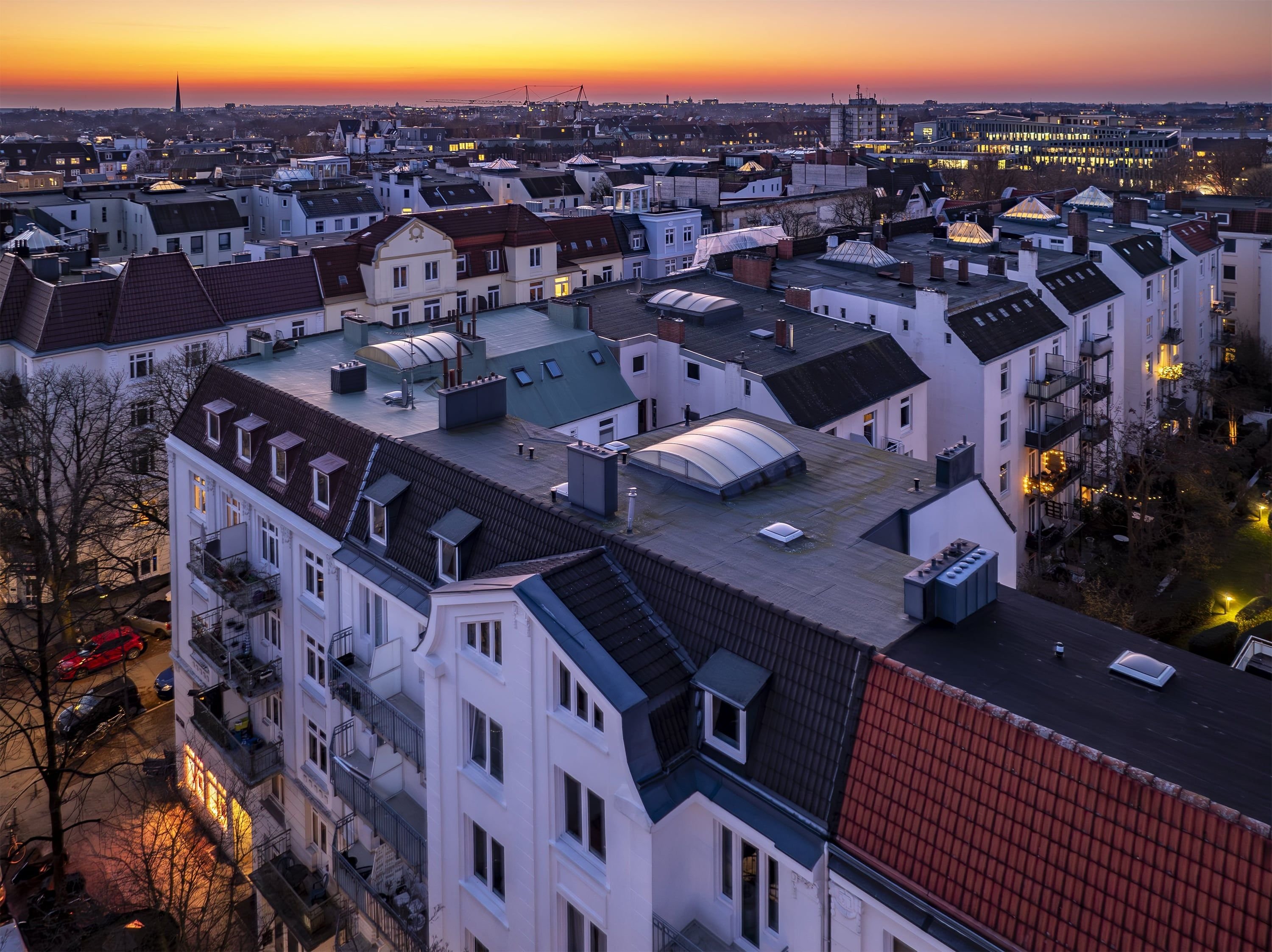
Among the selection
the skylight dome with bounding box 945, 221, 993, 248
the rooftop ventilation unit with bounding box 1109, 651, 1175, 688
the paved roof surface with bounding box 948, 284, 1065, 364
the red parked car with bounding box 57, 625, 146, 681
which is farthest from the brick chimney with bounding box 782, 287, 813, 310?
the red parked car with bounding box 57, 625, 146, 681

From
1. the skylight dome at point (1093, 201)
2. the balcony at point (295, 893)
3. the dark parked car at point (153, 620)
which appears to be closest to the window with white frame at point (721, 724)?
the balcony at point (295, 893)

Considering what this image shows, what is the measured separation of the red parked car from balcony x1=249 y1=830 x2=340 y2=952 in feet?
49.1

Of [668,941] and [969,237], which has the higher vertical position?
[969,237]

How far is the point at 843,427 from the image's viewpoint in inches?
1486

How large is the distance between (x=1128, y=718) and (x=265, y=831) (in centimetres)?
2543

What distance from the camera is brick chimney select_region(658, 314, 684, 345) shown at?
39906 millimetres

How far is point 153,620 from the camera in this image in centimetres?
4684

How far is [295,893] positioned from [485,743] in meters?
12.6

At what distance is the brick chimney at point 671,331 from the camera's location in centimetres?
3991

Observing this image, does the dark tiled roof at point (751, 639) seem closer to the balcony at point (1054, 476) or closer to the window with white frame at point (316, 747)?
the window with white frame at point (316, 747)

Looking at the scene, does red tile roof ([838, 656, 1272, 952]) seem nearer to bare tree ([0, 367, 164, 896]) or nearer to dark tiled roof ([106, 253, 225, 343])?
bare tree ([0, 367, 164, 896])

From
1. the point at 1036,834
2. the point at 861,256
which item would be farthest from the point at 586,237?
the point at 1036,834

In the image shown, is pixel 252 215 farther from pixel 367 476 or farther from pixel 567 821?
pixel 567 821

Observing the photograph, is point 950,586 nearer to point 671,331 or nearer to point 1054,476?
point 671,331
